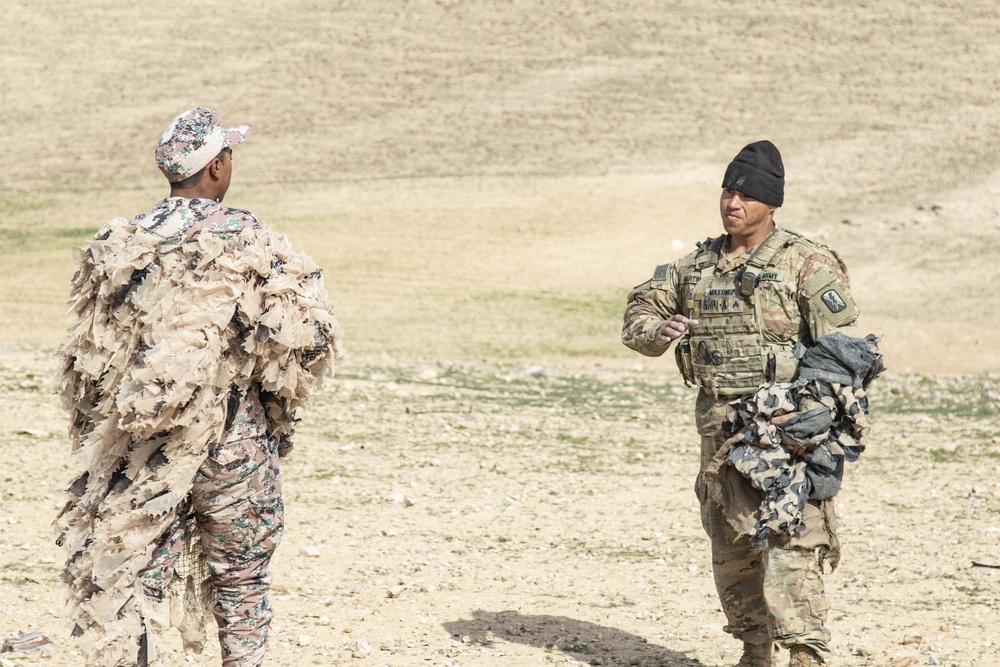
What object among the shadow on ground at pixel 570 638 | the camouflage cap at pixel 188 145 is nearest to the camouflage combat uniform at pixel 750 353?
the shadow on ground at pixel 570 638

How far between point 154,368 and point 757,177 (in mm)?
2296

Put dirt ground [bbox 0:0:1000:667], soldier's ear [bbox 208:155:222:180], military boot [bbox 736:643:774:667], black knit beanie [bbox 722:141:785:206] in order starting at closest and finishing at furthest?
soldier's ear [bbox 208:155:222:180], black knit beanie [bbox 722:141:785:206], military boot [bbox 736:643:774:667], dirt ground [bbox 0:0:1000:667]

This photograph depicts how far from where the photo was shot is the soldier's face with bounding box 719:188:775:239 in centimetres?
460

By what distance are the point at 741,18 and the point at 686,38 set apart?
262 cm

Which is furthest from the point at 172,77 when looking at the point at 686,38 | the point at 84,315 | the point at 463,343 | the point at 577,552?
the point at 84,315

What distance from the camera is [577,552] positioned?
714 cm

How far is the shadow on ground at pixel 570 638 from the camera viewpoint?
5.35 metres

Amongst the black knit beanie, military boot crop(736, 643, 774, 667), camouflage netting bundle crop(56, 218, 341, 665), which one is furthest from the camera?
military boot crop(736, 643, 774, 667)

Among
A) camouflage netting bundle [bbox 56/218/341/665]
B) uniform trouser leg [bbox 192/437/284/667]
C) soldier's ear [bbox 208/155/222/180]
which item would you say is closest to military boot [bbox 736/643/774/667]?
uniform trouser leg [bbox 192/437/284/667]

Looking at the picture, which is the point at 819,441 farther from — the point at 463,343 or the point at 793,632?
the point at 463,343

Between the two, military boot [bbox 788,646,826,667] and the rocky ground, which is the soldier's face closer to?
military boot [bbox 788,646,826,667]

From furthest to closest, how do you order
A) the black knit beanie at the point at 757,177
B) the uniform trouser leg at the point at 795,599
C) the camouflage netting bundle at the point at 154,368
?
the black knit beanie at the point at 757,177 < the uniform trouser leg at the point at 795,599 < the camouflage netting bundle at the point at 154,368

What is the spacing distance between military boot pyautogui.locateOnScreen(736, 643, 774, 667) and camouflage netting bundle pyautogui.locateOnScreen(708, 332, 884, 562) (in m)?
0.56

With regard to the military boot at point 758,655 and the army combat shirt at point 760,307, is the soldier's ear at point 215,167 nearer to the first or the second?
the army combat shirt at point 760,307
